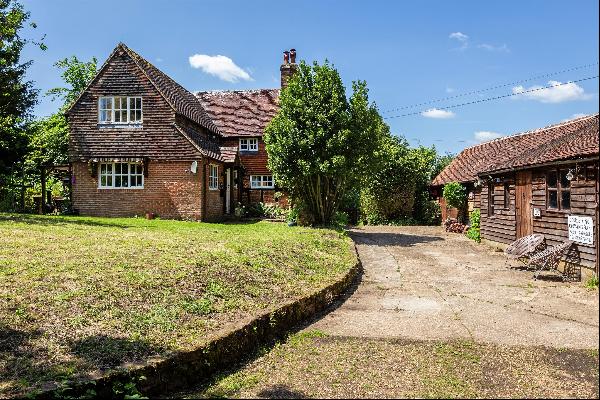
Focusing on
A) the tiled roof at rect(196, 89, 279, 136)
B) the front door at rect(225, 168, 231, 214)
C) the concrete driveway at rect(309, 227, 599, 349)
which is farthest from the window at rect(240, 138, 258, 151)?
the concrete driveway at rect(309, 227, 599, 349)

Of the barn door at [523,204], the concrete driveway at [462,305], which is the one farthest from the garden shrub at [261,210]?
the barn door at [523,204]

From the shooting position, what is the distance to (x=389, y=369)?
5.61m

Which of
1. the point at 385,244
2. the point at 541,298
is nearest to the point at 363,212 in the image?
the point at 385,244

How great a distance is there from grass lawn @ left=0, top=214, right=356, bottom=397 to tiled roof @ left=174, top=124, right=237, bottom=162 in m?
10.5

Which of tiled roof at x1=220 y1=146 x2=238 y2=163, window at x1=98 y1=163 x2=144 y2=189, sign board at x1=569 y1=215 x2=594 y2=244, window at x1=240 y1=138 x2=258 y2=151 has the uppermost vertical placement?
window at x1=240 y1=138 x2=258 y2=151

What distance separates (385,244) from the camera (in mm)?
19547

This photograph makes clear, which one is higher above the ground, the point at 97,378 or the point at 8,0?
the point at 8,0

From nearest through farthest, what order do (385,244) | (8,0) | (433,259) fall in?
(433,259) → (385,244) → (8,0)

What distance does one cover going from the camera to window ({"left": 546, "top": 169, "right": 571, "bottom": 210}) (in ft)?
43.9

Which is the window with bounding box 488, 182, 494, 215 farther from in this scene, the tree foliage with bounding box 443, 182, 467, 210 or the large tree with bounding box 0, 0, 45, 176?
the large tree with bounding box 0, 0, 45, 176

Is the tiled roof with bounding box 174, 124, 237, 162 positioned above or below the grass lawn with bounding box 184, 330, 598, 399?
above

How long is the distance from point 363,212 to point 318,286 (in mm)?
23845

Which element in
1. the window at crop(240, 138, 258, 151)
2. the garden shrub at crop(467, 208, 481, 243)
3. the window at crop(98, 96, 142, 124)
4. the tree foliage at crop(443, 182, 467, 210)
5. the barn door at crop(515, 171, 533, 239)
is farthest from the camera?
the window at crop(240, 138, 258, 151)

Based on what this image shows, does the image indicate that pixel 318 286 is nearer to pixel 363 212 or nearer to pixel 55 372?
pixel 55 372
